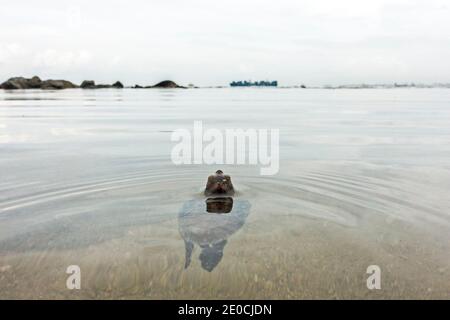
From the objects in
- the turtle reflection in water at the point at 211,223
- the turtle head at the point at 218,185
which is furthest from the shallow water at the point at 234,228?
the turtle head at the point at 218,185

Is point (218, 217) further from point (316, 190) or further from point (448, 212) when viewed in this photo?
point (448, 212)

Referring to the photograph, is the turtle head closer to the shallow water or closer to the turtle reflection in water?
the turtle reflection in water

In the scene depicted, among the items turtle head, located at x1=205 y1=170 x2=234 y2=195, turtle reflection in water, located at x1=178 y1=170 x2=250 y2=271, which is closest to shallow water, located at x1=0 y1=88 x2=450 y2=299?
turtle reflection in water, located at x1=178 y1=170 x2=250 y2=271

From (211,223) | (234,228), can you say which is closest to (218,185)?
→ (211,223)

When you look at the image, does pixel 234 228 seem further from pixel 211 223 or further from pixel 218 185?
pixel 218 185

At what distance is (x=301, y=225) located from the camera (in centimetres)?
845

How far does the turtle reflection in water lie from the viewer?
6961 mm

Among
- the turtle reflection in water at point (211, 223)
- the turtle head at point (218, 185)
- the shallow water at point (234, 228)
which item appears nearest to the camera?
the shallow water at point (234, 228)

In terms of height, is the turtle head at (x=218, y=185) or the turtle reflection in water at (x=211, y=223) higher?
the turtle head at (x=218, y=185)

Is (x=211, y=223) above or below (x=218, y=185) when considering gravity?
below

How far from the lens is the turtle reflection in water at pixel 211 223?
696 centimetres

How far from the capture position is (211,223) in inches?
321

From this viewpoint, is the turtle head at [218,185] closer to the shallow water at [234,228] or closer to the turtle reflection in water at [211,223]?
the turtle reflection in water at [211,223]
